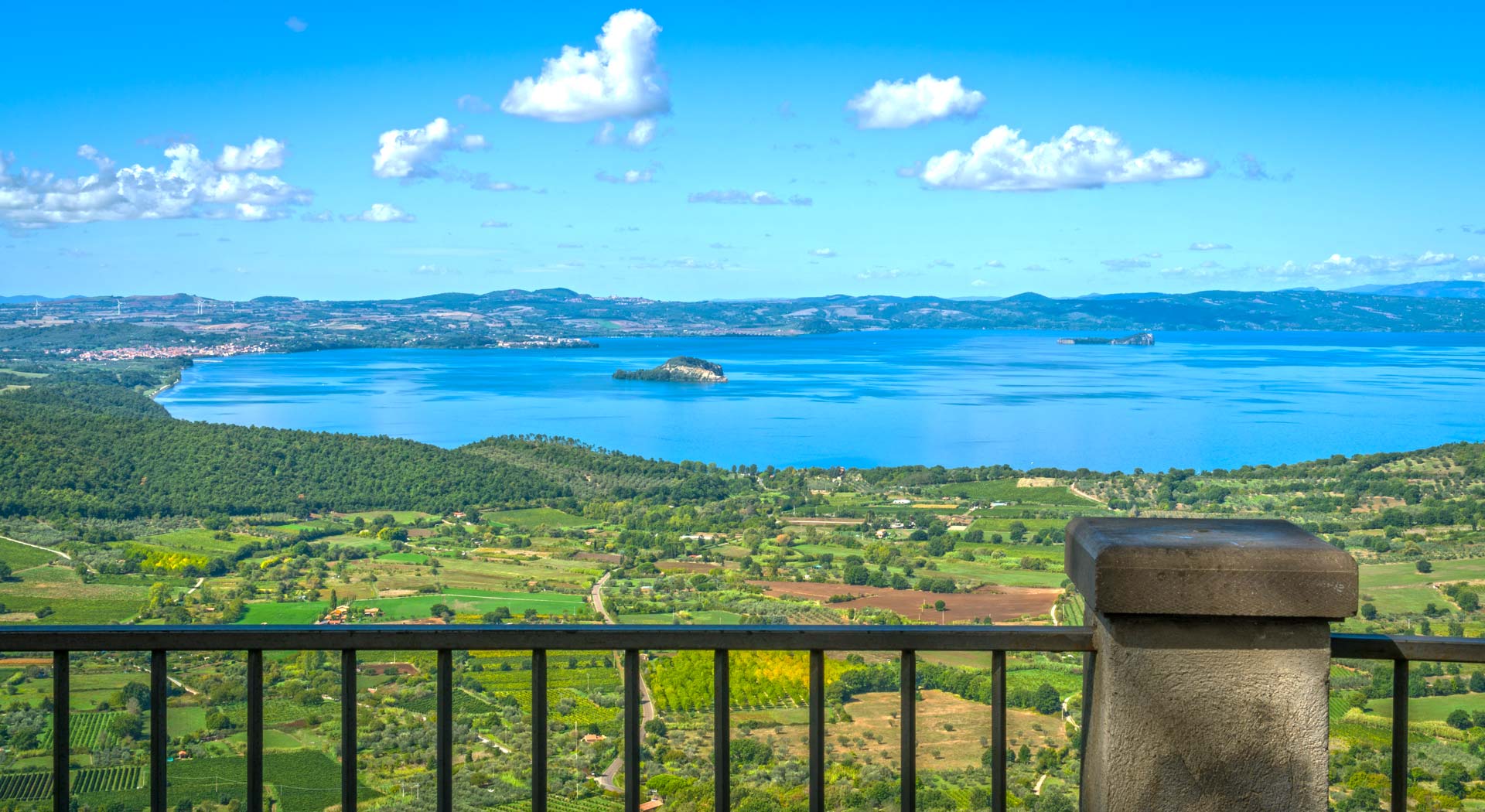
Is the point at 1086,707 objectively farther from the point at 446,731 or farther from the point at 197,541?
the point at 197,541

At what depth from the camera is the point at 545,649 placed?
2.23 m

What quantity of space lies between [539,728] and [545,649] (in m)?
0.17

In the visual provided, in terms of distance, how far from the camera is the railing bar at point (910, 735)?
7.34 ft

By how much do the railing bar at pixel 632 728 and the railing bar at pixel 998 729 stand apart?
28.6 inches

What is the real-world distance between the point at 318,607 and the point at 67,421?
22609 millimetres

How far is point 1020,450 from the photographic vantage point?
1964 inches

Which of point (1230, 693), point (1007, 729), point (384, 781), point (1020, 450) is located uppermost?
point (1230, 693)

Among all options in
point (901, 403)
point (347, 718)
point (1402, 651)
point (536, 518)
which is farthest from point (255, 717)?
point (901, 403)

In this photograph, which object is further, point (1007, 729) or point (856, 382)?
point (856, 382)

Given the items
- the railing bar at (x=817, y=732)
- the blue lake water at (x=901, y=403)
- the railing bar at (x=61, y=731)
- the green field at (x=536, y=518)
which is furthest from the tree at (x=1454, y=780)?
→ the blue lake water at (x=901, y=403)

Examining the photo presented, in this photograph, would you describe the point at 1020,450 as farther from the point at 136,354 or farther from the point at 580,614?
the point at 136,354

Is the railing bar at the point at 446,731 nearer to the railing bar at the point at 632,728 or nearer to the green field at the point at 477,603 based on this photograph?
the railing bar at the point at 632,728

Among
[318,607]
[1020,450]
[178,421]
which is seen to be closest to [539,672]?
[318,607]

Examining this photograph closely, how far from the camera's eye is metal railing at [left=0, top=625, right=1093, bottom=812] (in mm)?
2215
